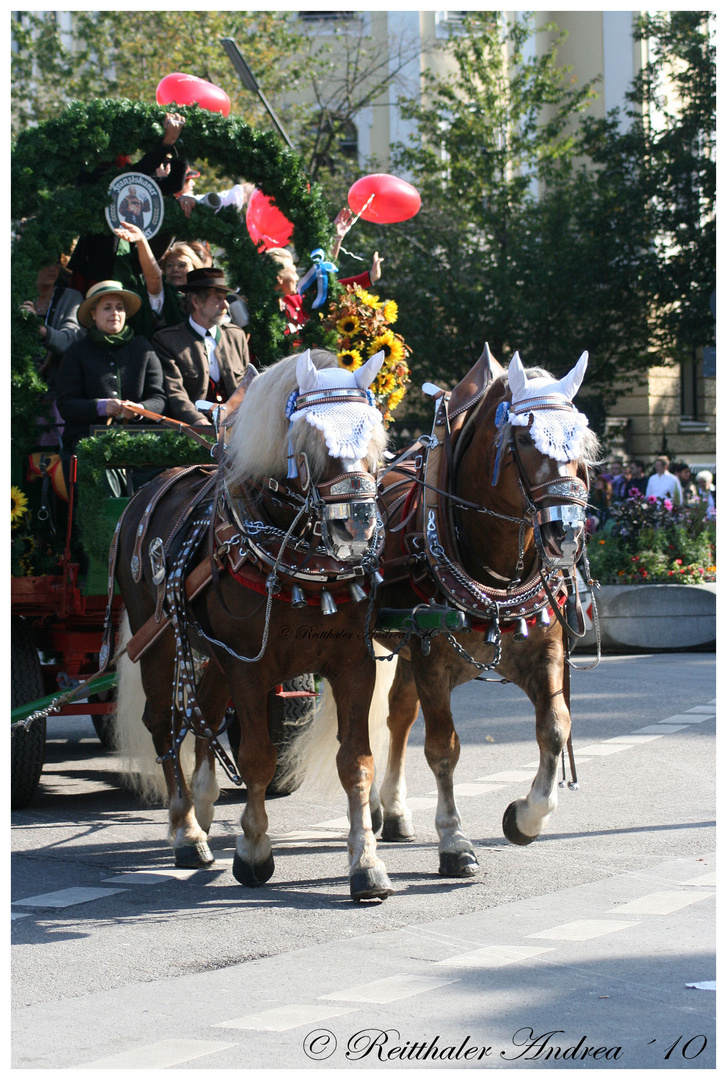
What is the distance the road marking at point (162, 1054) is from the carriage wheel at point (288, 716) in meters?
3.51

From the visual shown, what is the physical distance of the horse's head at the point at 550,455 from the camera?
4766 mm

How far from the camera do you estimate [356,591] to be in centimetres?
512

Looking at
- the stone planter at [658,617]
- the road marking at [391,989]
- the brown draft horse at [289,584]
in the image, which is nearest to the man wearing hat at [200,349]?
the brown draft horse at [289,584]

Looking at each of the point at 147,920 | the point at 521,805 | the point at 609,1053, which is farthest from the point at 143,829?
the point at 609,1053

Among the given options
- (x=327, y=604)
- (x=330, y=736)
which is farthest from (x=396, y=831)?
(x=327, y=604)

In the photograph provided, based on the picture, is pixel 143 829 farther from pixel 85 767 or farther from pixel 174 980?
pixel 174 980

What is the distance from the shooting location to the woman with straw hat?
708 cm

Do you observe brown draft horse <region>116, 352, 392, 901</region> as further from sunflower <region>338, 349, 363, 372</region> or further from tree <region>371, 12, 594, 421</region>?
Result: tree <region>371, 12, 594, 421</region>

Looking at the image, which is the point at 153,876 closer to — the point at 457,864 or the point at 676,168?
the point at 457,864

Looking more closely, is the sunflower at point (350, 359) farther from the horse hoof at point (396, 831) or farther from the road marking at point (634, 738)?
the road marking at point (634, 738)

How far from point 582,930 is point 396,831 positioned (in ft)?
5.91

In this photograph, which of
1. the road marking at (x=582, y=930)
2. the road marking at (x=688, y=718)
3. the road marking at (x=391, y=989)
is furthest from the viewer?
the road marking at (x=688, y=718)

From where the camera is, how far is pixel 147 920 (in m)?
4.98

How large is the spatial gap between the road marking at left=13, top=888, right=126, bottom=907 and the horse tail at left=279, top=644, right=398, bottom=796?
1.34 meters
